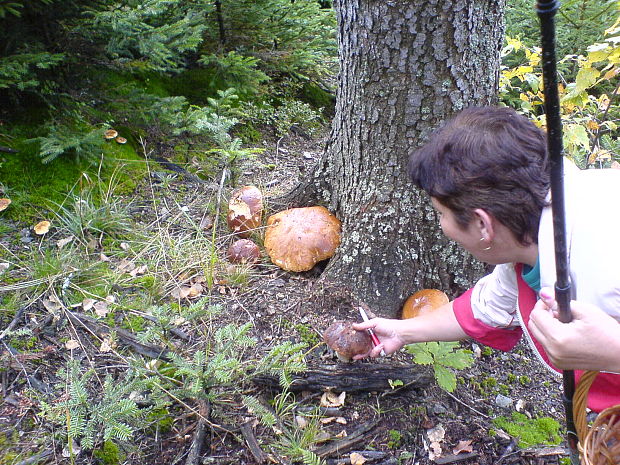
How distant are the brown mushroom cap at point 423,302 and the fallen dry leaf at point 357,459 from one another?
941 millimetres

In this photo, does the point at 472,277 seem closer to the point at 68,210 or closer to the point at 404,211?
the point at 404,211

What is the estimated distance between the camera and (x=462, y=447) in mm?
2322

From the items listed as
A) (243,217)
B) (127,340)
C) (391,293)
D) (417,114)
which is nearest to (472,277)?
(391,293)

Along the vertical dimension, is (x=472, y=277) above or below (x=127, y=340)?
above

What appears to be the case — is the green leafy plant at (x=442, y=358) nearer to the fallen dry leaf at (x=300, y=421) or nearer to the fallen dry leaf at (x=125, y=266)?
the fallen dry leaf at (x=300, y=421)

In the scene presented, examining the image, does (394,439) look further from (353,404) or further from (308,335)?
(308,335)

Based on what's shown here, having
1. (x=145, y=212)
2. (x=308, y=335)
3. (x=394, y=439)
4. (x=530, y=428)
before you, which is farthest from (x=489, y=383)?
(x=145, y=212)

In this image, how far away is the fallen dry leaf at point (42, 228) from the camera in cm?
357

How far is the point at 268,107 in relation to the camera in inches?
220

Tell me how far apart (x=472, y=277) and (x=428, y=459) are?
4.12 feet

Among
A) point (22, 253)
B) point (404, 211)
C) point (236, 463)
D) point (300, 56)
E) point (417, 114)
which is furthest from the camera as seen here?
point (300, 56)

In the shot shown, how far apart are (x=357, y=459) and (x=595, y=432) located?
1.08 meters

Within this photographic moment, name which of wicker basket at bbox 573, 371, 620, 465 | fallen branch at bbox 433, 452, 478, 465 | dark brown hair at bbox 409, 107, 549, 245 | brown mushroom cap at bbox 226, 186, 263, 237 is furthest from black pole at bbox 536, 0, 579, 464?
brown mushroom cap at bbox 226, 186, 263, 237

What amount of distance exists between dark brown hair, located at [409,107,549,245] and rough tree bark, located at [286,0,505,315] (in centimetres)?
104
